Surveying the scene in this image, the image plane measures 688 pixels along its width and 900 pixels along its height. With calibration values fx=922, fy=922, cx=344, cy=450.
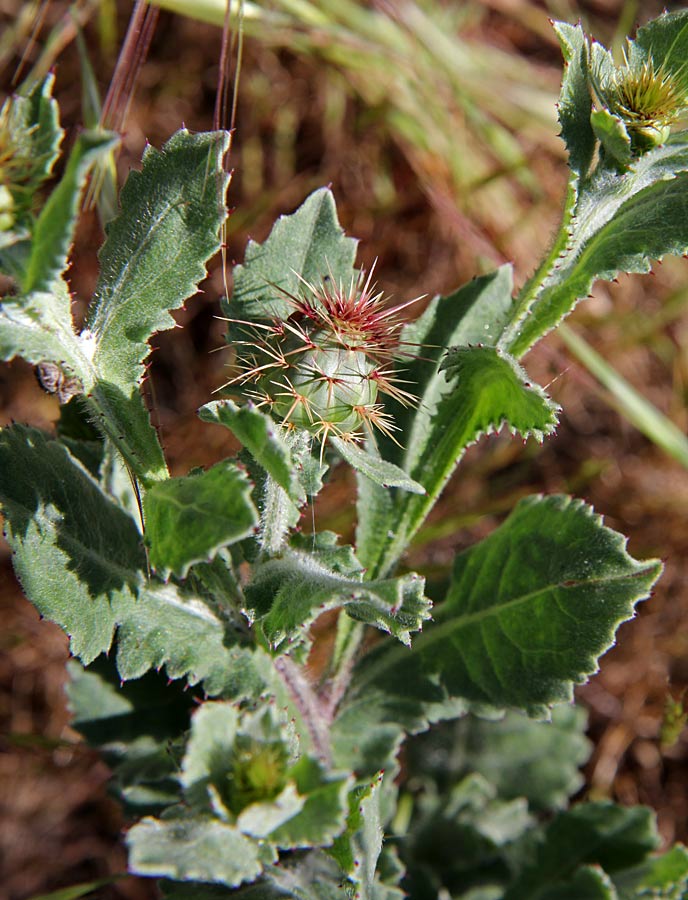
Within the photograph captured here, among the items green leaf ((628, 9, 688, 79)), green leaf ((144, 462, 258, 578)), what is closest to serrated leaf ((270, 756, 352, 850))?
green leaf ((144, 462, 258, 578))

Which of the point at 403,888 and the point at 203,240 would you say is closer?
the point at 203,240

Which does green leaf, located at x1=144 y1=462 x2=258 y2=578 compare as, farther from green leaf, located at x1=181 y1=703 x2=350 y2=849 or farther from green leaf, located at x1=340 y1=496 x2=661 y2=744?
green leaf, located at x1=340 y1=496 x2=661 y2=744

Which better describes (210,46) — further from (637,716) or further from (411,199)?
(637,716)

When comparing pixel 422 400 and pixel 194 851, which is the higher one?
pixel 422 400

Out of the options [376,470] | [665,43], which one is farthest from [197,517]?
[665,43]

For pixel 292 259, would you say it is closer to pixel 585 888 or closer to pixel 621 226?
pixel 621 226

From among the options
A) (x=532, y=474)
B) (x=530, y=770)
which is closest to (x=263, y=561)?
(x=530, y=770)
